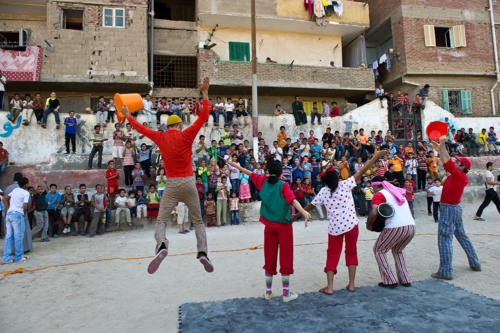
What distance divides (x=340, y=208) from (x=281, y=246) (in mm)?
1038

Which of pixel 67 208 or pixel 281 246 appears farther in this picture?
pixel 67 208

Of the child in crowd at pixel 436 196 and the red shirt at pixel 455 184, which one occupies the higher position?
the red shirt at pixel 455 184

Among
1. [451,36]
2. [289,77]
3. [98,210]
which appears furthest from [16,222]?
[451,36]

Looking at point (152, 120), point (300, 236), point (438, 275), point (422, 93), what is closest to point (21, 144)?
point (152, 120)

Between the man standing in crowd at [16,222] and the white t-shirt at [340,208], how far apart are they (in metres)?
6.42

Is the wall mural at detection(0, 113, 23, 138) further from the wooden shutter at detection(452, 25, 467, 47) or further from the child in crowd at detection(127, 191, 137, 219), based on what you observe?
the wooden shutter at detection(452, 25, 467, 47)

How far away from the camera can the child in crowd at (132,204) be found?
33.0 ft

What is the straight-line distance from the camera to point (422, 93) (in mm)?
17094

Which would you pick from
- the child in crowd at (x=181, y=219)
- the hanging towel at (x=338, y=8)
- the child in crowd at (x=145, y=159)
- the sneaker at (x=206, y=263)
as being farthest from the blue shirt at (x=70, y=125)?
the hanging towel at (x=338, y=8)

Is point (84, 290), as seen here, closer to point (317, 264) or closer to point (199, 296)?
point (199, 296)

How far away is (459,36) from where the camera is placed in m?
20.0

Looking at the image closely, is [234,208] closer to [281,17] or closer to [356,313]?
[356,313]

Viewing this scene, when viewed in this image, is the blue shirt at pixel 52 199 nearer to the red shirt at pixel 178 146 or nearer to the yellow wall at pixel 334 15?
the red shirt at pixel 178 146

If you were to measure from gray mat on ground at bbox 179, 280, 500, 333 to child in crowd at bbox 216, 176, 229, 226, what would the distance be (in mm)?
6114
